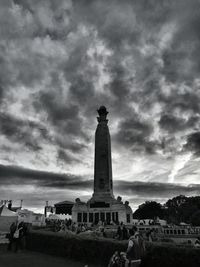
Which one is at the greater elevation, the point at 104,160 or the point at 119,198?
the point at 104,160

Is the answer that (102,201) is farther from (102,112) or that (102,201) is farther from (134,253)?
(134,253)

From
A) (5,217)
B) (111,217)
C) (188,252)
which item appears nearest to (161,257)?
(188,252)

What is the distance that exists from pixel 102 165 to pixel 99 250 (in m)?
37.5

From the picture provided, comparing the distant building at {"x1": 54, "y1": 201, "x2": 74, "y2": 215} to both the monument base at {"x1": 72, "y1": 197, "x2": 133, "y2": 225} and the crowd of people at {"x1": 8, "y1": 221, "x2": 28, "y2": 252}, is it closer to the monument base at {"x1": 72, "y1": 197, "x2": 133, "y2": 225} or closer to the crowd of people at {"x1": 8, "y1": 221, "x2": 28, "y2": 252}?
the monument base at {"x1": 72, "y1": 197, "x2": 133, "y2": 225}

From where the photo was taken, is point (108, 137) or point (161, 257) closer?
point (161, 257)

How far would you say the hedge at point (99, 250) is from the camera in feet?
32.2

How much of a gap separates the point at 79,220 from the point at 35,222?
10983 mm

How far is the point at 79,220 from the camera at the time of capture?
45906mm

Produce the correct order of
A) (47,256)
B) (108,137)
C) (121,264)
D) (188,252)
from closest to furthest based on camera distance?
(121,264) < (188,252) < (47,256) < (108,137)

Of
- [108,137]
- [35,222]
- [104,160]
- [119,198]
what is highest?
[108,137]

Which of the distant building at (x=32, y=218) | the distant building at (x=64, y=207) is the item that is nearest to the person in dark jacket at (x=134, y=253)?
the distant building at (x=32, y=218)

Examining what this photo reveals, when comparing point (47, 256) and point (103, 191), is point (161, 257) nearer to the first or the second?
point (47, 256)

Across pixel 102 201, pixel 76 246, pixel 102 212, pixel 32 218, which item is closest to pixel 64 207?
pixel 102 201

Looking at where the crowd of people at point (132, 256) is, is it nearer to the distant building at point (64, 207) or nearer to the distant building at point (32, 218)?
the distant building at point (32, 218)
